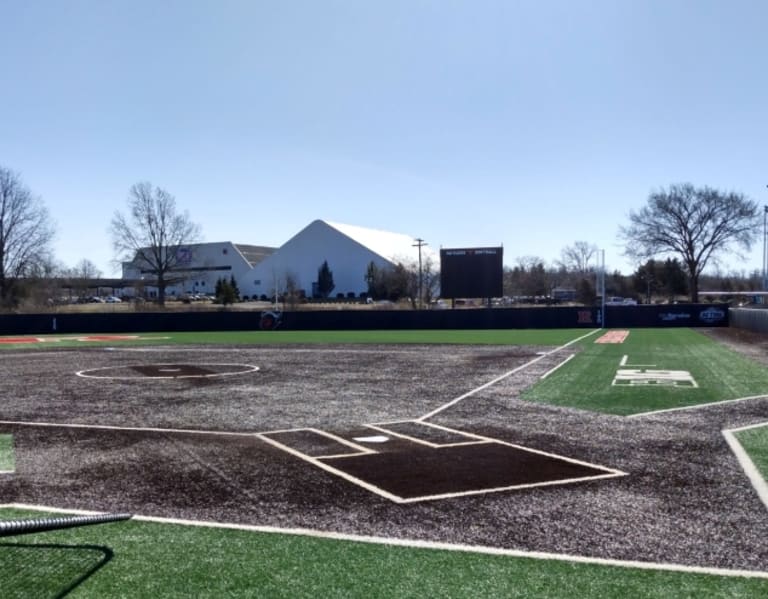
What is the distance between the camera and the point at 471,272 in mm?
52781

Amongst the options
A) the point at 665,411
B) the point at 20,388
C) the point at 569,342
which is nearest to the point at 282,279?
the point at 569,342

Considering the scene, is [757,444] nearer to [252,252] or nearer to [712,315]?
[712,315]

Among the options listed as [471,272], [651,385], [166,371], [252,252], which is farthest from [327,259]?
[651,385]

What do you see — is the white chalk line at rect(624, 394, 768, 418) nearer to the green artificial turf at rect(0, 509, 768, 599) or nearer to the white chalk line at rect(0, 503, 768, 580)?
the white chalk line at rect(0, 503, 768, 580)

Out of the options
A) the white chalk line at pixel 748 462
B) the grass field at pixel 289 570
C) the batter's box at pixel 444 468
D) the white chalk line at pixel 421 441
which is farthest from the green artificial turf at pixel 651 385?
the grass field at pixel 289 570

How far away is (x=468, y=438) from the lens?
10477mm

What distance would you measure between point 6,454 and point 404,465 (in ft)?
18.4

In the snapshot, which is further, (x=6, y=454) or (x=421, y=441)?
(x=421, y=441)

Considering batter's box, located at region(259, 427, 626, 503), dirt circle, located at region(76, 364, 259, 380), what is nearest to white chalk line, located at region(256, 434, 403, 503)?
batter's box, located at region(259, 427, 626, 503)

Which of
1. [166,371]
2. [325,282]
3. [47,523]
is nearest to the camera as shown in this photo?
[47,523]

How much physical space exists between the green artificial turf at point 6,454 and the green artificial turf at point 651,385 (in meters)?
A: 9.52

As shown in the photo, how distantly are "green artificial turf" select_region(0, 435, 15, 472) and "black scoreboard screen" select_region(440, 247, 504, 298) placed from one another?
4313 cm

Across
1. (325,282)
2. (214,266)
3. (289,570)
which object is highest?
(214,266)

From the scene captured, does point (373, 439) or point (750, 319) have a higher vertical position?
point (750, 319)
